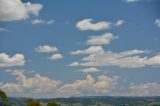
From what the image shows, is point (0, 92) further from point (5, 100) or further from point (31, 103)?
point (31, 103)

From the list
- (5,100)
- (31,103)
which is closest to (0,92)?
(5,100)

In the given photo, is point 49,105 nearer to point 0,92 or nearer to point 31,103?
point 31,103

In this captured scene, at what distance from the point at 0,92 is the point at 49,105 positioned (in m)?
15.5

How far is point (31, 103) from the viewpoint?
11406cm

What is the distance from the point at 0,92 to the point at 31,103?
9939 millimetres

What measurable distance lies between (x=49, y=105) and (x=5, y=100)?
13.6 m

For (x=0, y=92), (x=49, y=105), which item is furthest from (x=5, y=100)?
(x=49, y=105)

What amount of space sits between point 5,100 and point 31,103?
26.0 feet

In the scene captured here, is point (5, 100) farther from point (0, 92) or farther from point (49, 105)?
point (49, 105)

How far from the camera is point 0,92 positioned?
115 meters

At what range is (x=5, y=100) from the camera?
376 feet

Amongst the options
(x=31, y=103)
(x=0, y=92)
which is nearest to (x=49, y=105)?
(x=31, y=103)
